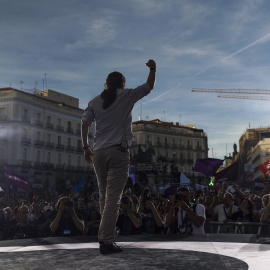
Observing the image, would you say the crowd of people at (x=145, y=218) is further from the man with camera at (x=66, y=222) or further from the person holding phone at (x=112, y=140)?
the person holding phone at (x=112, y=140)

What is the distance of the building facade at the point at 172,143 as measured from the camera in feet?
273

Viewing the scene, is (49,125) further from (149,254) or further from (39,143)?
(149,254)

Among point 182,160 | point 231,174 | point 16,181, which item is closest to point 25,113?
point 16,181

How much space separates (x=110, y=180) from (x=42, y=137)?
57.2 metres

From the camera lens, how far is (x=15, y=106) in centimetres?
5541

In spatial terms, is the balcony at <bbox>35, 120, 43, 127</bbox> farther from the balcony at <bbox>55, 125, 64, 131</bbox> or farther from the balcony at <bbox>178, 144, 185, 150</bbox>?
the balcony at <bbox>178, 144, 185, 150</bbox>

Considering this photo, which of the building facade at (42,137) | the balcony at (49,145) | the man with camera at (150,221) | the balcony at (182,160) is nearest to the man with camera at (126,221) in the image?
the man with camera at (150,221)

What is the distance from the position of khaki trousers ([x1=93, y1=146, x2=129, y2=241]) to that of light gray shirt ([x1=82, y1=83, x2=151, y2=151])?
0.35ft

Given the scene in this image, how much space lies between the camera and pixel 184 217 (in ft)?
19.8

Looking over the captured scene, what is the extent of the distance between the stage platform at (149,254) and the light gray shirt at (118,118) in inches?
40.8

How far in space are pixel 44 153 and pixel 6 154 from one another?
6.16 metres

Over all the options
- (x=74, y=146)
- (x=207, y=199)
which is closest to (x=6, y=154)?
(x=74, y=146)

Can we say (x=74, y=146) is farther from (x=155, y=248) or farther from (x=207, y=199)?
(x=155, y=248)

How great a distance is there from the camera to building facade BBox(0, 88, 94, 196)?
181ft
